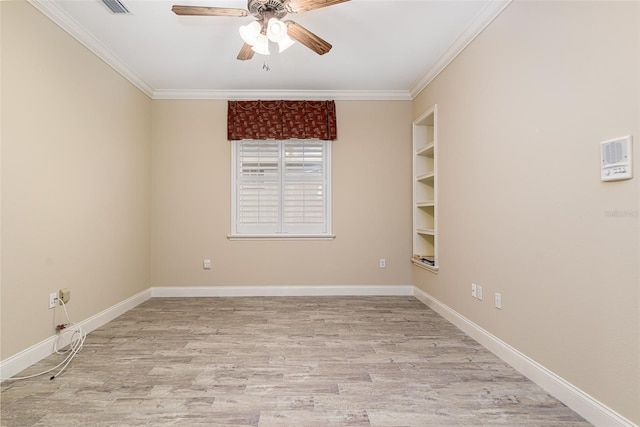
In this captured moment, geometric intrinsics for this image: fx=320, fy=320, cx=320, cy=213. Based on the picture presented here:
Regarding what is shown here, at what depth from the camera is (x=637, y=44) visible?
1445 mm

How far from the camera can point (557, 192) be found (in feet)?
6.23

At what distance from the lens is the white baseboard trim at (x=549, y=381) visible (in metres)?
1.60

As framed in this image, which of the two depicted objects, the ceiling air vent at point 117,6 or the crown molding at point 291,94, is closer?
the ceiling air vent at point 117,6

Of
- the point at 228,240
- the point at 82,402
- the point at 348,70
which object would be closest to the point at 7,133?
the point at 82,402

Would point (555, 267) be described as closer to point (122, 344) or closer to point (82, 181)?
point (122, 344)

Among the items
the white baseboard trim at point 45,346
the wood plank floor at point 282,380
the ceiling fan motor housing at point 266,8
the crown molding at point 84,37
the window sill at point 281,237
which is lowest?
the wood plank floor at point 282,380

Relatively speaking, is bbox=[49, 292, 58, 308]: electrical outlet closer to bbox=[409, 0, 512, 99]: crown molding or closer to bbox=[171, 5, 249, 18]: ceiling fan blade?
bbox=[171, 5, 249, 18]: ceiling fan blade

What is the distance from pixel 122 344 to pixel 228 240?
5.92 ft

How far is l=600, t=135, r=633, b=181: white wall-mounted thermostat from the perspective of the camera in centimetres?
148

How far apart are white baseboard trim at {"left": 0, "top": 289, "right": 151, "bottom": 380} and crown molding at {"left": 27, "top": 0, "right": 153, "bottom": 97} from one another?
248 centimetres

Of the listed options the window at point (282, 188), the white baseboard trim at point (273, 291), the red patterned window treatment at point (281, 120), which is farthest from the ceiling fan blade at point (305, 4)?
the white baseboard trim at point (273, 291)

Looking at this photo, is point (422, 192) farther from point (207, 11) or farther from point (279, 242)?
point (207, 11)

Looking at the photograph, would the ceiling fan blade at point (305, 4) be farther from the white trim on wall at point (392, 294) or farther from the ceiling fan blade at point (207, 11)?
the white trim on wall at point (392, 294)

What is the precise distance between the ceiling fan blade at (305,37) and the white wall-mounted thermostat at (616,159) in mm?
1912
